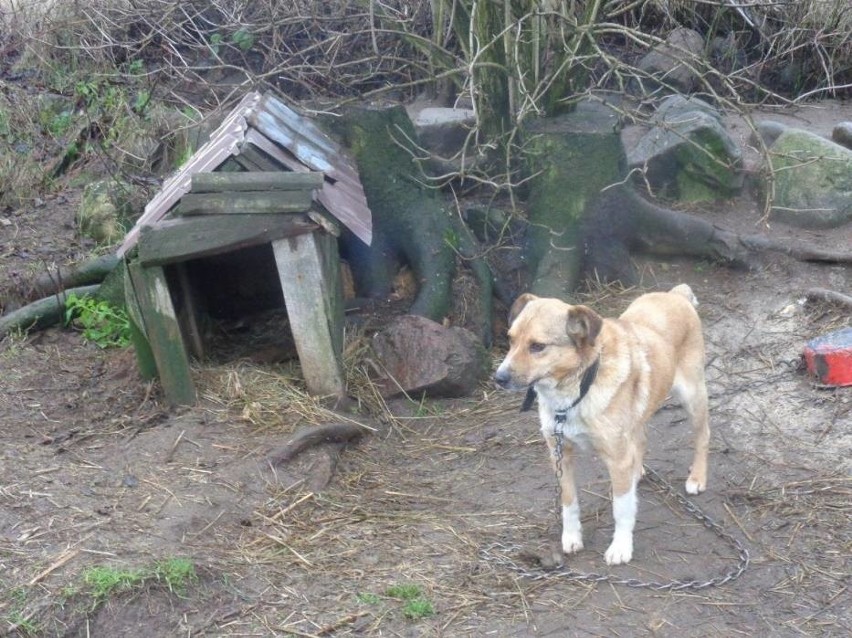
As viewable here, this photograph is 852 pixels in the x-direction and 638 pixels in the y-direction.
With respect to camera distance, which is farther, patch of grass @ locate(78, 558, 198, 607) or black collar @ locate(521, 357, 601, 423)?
black collar @ locate(521, 357, 601, 423)

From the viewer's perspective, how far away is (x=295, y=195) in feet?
21.5

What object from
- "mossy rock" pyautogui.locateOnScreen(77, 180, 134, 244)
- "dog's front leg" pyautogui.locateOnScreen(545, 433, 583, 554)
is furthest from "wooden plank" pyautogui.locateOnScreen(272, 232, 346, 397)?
"mossy rock" pyautogui.locateOnScreen(77, 180, 134, 244)

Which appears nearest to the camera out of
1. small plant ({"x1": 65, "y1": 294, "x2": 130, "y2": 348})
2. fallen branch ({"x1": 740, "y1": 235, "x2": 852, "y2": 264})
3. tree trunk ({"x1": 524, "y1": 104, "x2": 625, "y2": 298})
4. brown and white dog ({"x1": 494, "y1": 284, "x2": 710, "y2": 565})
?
brown and white dog ({"x1": 494, "y1": 284, "x2": 710, "y2": 565})

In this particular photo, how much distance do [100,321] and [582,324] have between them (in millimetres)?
4867

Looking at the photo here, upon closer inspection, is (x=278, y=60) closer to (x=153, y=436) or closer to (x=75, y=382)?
(x=75, y=382)

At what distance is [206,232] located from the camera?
6.62m

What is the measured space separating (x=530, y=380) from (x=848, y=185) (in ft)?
19.8

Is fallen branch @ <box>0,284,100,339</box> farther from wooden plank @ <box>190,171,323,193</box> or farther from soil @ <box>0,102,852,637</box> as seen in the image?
wooden plank @ <box>190,171,323,193</box>

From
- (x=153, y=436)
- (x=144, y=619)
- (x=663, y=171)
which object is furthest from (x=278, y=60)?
(x=144, y=619)

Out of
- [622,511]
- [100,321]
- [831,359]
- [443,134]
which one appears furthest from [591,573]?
[443,134]

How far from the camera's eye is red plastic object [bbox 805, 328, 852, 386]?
6.97 m

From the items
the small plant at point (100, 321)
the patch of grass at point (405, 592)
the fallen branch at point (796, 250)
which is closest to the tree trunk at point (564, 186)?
the fallen branch at point (796, 250)

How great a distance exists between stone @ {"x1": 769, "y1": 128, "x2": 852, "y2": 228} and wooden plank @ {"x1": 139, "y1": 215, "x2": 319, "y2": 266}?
5.23m

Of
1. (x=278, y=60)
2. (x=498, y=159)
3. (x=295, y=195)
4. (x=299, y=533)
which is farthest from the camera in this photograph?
(x=278, y=60)
